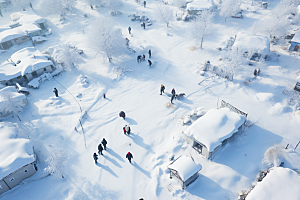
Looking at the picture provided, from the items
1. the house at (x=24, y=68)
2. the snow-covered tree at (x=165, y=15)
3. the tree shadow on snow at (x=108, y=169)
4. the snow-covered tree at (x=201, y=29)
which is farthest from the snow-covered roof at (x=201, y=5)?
the tree shadow on snow at (x=108, y=169)

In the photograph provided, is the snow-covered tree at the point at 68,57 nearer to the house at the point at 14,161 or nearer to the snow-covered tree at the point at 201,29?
the house at the point at 14,161

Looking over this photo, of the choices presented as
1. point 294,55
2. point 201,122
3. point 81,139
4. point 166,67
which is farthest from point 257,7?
point 81,139

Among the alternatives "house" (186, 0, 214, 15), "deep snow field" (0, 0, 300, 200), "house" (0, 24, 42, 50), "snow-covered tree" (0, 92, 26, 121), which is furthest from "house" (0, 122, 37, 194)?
"house" (186, 0, 214, 15)

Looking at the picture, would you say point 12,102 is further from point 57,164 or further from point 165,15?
point 165,15

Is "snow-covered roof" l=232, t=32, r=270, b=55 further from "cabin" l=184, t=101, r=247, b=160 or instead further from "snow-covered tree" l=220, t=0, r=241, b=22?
"cabin" l=184, t=101, r=247, b=160

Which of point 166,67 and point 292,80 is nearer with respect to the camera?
point 292,80

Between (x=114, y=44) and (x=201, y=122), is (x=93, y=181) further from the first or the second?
(x=114, y=44)
